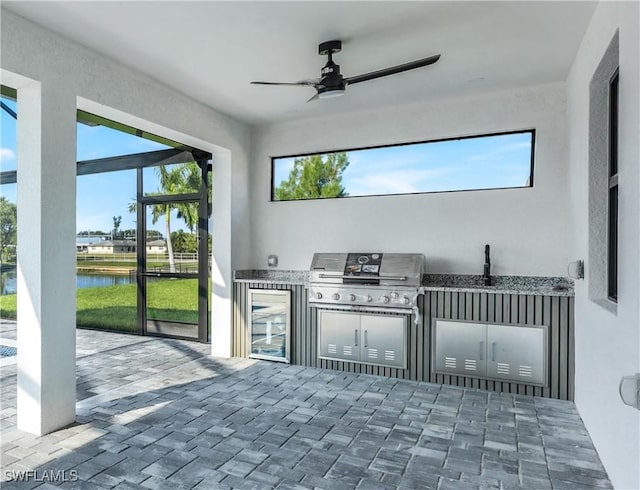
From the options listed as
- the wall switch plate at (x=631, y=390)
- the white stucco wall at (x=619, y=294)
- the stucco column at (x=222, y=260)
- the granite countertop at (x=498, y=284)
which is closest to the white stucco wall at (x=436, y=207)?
the granite countertop at (x=498, y=284)

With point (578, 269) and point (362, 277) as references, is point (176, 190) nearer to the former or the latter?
point (362, 277)

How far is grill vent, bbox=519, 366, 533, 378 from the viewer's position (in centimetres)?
368

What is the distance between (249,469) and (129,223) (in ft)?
16.1

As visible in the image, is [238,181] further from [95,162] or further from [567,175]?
[567,175]

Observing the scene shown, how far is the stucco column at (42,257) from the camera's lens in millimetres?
2865

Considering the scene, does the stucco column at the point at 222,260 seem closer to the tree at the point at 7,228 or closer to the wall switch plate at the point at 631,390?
the tree at the point at 7,228

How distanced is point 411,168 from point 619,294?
2886mm

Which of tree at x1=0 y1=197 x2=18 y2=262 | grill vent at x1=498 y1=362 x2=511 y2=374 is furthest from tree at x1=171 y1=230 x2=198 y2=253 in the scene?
grill vent at x1=498 y1=362 x2=511 y2=374

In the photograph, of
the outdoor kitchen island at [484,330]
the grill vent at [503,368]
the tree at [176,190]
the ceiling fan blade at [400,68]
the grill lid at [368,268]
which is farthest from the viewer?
the tree at [176,190]

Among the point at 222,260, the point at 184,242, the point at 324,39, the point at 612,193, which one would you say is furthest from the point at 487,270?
the point at 184,242

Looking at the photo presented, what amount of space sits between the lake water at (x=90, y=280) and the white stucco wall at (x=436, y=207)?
238 cm

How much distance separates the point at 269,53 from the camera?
11.1ft

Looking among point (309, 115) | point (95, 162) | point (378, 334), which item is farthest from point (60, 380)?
point (95, 162)

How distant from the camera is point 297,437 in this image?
283cm
